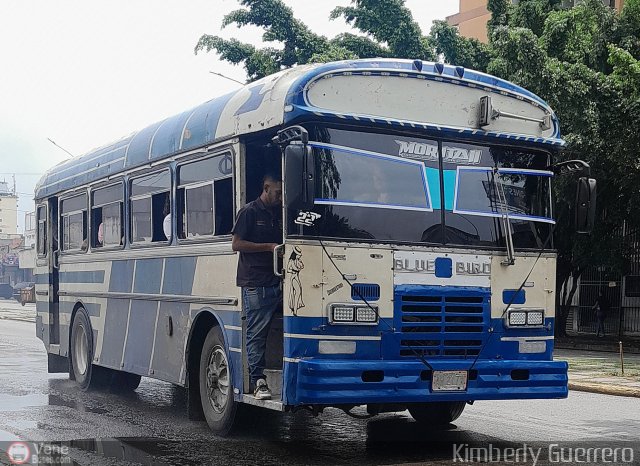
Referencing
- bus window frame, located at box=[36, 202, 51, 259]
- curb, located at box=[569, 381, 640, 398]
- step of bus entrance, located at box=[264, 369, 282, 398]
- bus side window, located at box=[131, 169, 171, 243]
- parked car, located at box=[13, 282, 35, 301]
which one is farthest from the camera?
parked car, located at box=[13, 282, 35, 301]

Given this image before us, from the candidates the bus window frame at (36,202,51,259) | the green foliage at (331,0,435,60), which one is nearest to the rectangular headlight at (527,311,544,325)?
the bus window frame at (36,202,51,259)

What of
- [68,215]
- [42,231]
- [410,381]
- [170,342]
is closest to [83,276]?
[68,215]

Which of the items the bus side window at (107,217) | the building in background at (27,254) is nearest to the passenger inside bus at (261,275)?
the bus side window at (107,217)

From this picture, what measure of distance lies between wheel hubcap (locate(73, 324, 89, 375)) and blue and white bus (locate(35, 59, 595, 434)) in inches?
133

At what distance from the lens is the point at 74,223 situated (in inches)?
547

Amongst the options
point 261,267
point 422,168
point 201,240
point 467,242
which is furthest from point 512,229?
point 201,240

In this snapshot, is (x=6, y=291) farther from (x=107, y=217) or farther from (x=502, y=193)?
(x=502, y=193)

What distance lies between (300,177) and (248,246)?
1.22 metres

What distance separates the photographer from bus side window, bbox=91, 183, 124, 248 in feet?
39.8

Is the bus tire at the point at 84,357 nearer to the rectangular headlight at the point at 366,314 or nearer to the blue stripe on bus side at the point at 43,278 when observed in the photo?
the blue stripe on bus side at the point at 43,278

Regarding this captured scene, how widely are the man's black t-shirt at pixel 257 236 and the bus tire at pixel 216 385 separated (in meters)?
0.87

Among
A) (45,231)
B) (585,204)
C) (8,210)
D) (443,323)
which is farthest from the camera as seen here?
(8,210)

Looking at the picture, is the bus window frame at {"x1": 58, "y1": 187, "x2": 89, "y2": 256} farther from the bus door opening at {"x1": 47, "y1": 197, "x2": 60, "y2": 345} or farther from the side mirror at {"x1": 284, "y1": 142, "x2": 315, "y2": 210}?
the side mirror at {"x1": 284, "y1": 142, "x2": 315, "y2": 210}

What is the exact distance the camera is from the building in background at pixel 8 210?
465ft
